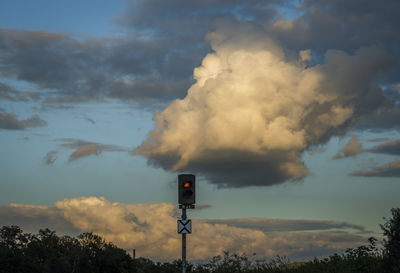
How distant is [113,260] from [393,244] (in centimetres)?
4657

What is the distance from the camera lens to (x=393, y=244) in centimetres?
2452

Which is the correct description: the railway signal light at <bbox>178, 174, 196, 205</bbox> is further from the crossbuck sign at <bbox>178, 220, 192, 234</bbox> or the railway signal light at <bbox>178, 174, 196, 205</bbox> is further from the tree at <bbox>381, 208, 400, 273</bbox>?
the tree at <bbox>381, 208, 400, 273</bbox>

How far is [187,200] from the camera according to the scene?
21.3 meters

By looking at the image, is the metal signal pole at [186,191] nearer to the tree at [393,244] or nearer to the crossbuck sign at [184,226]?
the crossbuck sign at [184,226]

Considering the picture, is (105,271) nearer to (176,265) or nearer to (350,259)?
(176,265)

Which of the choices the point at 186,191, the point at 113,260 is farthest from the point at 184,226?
the point at 113,260

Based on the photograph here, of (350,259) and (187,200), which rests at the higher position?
(187,200)

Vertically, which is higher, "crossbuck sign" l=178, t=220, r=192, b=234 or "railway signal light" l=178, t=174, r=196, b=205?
"railway signal light" l=178, t=174, r=196, b=205

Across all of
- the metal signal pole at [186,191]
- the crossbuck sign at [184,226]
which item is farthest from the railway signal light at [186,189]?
the crossbuck sign at [184,226]

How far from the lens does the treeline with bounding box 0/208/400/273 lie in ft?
82.6

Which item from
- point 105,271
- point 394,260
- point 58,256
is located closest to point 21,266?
point 58,256

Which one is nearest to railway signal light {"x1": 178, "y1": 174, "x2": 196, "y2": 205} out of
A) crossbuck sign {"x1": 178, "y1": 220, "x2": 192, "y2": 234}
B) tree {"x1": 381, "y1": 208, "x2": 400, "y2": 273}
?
crossbuck sign {"x1": 178, "y1": 220, "x2": 192, "y2": 234}

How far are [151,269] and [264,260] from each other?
105 ft

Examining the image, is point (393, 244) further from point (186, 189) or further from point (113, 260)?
point (113, 260)
